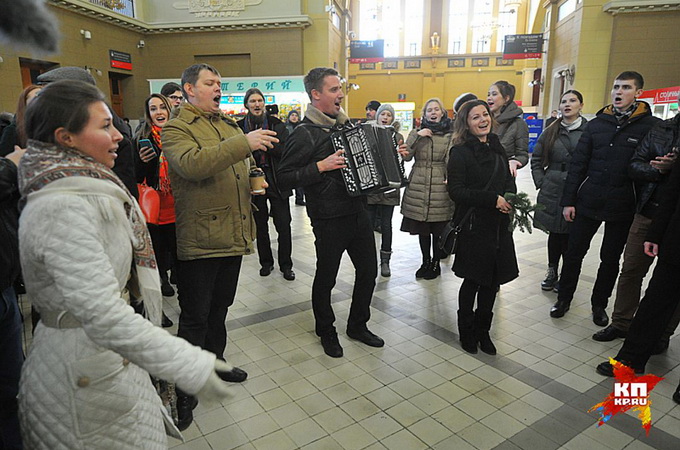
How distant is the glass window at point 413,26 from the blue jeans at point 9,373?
28.7m

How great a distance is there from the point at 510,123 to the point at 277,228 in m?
2.54

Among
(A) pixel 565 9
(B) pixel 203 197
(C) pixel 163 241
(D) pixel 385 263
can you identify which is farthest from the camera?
(A) pixel 565 9

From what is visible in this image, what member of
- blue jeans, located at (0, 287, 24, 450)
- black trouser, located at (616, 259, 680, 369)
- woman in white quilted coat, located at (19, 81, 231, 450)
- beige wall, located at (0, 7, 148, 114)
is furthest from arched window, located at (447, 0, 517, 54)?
woman in white quilted coat, located at (19, 81, 231, 450)

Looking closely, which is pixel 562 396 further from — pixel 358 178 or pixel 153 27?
pixel 153 27

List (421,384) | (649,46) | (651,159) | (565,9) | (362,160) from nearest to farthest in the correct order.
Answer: (421,384) < (362,160) < (651,159) < (649,46) < (565,9)

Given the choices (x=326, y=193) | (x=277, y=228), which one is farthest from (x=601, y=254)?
(x=277, y=228)

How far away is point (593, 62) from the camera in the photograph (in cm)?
1503

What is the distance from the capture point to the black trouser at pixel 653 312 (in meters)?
2.56

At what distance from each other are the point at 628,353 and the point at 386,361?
150 centimetres

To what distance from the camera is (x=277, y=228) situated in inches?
181

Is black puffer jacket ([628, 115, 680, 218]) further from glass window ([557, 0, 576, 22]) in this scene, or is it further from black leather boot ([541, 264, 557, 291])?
glass window ([557, 0, 576, 22])

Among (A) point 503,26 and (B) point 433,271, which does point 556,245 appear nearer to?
(B) point 433,271

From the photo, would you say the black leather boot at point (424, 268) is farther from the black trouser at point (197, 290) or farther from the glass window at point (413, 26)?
the glass window at point (413, 26)

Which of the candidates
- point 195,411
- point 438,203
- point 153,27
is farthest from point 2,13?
point 153,27
